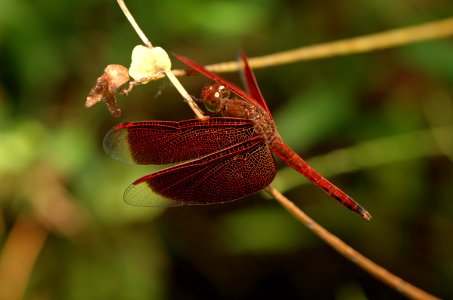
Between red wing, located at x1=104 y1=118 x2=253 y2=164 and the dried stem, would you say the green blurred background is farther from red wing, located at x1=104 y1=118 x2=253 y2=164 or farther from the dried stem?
red wing, located at x1=104 y1=118 x2=253 y2=164

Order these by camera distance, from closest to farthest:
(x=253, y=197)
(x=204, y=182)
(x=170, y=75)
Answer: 1. (x=170, y=75)
2. (x=204, y=182)
3. (x=253, y=197)

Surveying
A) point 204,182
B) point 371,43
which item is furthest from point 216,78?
point 371,43

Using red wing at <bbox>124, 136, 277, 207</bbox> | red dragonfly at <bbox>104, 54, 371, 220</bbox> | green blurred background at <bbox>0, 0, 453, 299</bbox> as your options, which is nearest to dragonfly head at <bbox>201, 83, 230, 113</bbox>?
red dragonfly at <bbox>104, 54, 371, 220</bbox>

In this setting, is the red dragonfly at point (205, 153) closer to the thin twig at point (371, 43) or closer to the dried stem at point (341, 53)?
the dried stem at point (341, 53)

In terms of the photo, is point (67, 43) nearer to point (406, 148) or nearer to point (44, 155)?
point (44, 155)

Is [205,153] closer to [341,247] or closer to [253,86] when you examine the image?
[253,86]

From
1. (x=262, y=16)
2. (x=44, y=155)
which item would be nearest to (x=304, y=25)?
(x=262, y=16)
